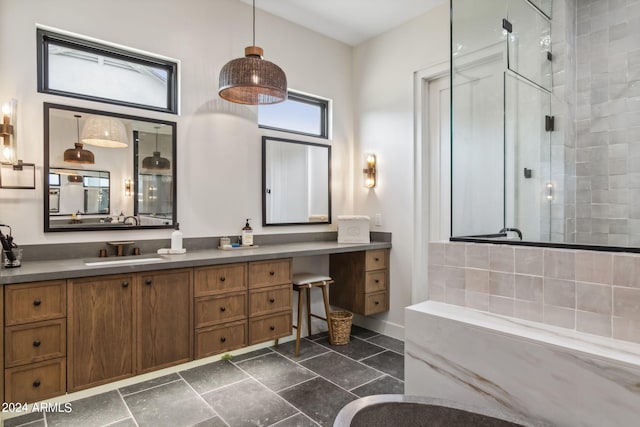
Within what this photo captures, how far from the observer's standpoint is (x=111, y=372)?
2111 mm

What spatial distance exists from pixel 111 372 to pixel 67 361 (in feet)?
0.81

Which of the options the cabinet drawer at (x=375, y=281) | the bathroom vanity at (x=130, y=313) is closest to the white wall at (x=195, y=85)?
the bathroom vanity at (x=130, y=313)

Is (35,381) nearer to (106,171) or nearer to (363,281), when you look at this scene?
(106,171)

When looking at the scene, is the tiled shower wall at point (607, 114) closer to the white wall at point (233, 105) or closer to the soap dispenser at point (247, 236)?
the white wall at point (233, 105)

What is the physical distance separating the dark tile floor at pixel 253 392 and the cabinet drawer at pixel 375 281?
0.58m

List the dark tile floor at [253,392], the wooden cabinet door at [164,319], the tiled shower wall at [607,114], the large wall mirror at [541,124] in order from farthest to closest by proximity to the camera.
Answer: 1. the tiled shower wall at [607,114]
2. the wooden cabinet door at [164,319]
3. the dark tile floor at [253,392]
4. the large wall mirror at [541,124]

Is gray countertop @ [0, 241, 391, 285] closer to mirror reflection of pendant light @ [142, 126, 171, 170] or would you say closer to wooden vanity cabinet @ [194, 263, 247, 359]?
wooden vanity cabinet @ [194, 263, 247, 359]

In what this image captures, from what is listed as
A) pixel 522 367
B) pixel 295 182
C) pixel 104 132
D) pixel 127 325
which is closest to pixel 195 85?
pixel 104 132

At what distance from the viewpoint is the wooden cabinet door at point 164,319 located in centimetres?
222

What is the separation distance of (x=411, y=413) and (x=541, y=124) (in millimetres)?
2271

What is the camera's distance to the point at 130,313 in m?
2.17

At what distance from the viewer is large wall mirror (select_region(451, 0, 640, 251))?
194cm

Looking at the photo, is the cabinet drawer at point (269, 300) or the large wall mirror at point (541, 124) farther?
the cabinet drawer at point (269, 300)

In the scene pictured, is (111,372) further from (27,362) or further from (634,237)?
(634,237)
